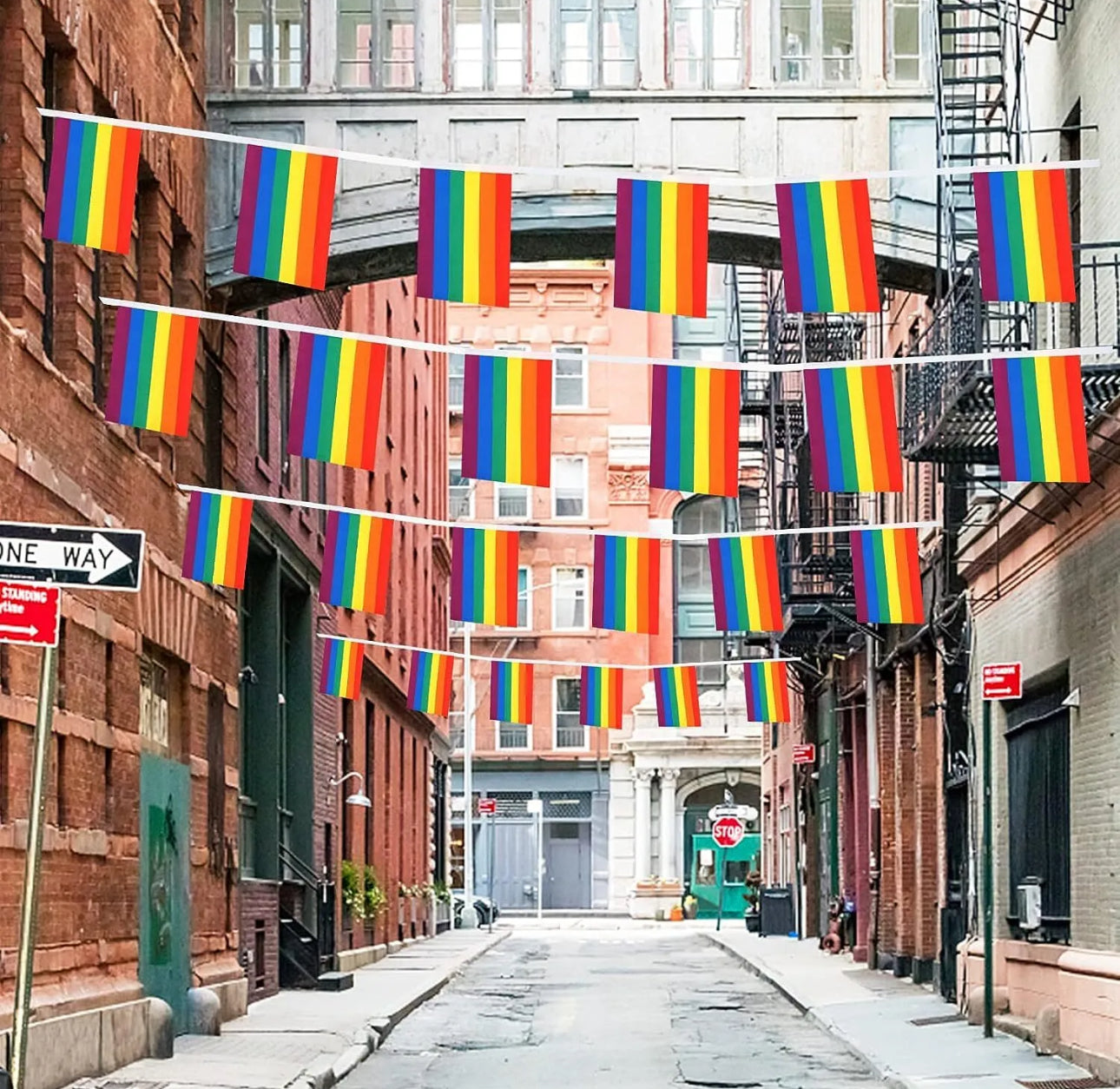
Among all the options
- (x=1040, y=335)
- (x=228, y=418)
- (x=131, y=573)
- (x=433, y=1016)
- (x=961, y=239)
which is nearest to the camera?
(x=131, y=573)

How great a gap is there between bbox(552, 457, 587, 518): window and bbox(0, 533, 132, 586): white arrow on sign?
229 ft

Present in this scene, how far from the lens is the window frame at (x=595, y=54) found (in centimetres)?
2511

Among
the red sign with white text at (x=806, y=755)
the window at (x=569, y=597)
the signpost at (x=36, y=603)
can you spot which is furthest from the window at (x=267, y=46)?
the window at (x=569, y=597)

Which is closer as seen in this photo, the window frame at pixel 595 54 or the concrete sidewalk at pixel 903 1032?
the concrete sidewalk at pixel 903 1032

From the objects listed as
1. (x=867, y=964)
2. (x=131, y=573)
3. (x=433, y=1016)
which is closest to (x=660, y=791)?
(x=867, y=964)

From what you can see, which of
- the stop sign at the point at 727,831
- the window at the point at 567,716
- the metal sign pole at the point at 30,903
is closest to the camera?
the metal sign pole at the point at 30,903

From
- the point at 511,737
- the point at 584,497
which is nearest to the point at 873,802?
the point at 511,737

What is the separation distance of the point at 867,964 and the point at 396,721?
42.8ft

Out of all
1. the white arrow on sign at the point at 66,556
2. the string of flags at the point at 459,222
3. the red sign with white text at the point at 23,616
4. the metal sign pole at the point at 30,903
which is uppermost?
the string of flags at the point at 459,222

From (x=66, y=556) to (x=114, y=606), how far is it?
827 cm

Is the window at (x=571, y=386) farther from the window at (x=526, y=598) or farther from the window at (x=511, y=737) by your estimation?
the window at (x=511, y=737)

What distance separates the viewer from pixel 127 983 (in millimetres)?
19422

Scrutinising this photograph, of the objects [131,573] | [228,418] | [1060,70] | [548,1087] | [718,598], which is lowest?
[548,1087]

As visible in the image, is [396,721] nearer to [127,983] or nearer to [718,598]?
[718,598]
